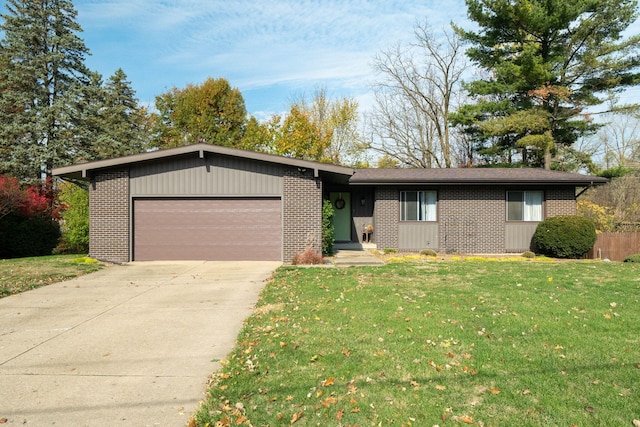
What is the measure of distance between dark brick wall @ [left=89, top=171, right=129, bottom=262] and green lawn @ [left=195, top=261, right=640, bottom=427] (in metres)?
6.78

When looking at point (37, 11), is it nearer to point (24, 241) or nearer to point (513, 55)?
point (24, 241)

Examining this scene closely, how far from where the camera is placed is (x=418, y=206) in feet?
51.2

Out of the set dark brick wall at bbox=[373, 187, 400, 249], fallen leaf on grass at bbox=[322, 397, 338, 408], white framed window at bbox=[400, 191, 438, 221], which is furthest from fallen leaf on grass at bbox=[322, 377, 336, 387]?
white framed window at bbox=[400, 191, 438, 221]

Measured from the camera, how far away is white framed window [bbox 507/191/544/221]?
1561 centimetres

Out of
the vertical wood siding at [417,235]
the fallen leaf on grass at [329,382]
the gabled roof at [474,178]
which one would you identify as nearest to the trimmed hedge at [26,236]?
the gabled roof at [474,178]

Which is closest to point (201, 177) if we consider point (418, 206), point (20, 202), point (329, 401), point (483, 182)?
point (418, 206)

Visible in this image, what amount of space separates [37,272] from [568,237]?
15.5 m

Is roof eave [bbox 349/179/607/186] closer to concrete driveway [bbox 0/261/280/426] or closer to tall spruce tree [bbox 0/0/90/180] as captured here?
concrete driveway [bbox 0/261/280/426]

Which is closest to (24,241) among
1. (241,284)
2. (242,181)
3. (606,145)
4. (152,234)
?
(152,234)

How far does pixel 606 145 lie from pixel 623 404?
121 ft

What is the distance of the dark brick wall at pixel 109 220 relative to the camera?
1252cm

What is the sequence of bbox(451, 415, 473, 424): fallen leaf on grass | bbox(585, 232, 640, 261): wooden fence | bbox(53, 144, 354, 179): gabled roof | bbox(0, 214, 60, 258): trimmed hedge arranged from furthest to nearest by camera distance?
bbox(0, 214, 60, 258): trimmed hedge
bbox(585, 232, 640, 261): wooden fence
bbox(53, 144, 354, 179): gabled roof
bbox(451, 415, 473, 424): fallen leaf on grass

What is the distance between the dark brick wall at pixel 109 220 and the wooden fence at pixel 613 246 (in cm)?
1537

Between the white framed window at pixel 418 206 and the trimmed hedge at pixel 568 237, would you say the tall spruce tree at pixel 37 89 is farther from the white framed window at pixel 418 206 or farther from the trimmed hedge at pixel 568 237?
the trimmed hedge at pixel 568 237
